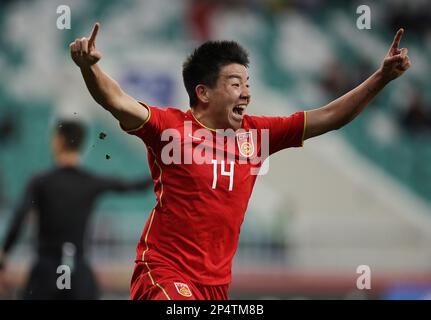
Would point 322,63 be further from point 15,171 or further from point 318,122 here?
point 318,122

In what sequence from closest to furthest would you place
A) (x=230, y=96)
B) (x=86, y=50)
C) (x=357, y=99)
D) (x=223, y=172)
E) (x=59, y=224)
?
1. (x=86, y=50)
2. (x=223, y=172)
3. (x=230, y=96)
4. (x=357, y=99)
5. (x=59, y=224)

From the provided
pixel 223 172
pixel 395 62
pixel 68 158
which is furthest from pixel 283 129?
pixel 68 158

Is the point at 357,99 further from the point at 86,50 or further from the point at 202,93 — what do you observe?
the point at 86,50

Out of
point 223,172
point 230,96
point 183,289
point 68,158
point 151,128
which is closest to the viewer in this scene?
point 183,289

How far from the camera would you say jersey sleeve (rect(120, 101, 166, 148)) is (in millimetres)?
5051

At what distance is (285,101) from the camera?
18953mm

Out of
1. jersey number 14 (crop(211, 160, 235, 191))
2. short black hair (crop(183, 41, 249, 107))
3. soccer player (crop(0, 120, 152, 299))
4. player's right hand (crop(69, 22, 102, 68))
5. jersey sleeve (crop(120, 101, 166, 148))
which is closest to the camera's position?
player's right hand (crop(69, 22, 102, 68))

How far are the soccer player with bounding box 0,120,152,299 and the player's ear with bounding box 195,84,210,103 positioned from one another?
1884 mm

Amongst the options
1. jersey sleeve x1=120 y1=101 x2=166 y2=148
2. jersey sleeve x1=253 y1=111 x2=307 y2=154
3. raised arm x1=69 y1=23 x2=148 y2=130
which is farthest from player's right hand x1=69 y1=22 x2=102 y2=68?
jersey sleeve x1=253 y1=111 x2=307 y2=154

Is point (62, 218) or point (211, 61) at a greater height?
point (211, 61)

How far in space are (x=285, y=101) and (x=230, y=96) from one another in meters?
13.7

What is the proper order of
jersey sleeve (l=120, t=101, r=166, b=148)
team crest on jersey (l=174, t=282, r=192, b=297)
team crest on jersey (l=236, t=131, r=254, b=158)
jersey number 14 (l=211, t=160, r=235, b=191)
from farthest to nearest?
1. team crest on jersey (l=236, t=131, r=254, b=158)
2. jersey number 14 (l=211, t=160, r=235, b=191)
3. jersey sleeve (l=120, t=101, r=166, b=148)
4. team crest on jersey (l=174, t=282, r=192, b=297)

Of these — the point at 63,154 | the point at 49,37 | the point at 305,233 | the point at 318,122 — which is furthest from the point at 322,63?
the point at 318,122

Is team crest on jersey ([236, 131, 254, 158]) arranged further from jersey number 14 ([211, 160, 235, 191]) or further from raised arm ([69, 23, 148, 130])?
raised arm ([69, 23, 148, 130])
